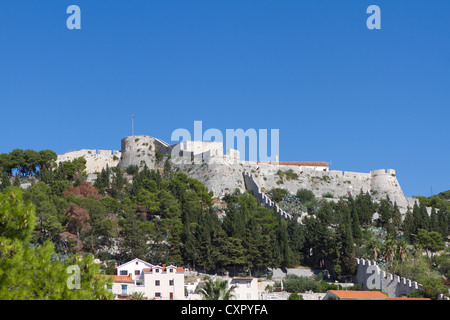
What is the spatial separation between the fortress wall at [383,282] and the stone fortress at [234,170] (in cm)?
2810

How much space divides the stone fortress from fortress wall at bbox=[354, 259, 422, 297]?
28105 mm

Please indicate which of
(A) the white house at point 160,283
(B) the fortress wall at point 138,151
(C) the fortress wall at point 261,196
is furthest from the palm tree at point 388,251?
(B) the fortress wall at point 138,151

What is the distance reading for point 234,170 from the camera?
273ft

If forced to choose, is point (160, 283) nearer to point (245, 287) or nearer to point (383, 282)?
point (245, 287)

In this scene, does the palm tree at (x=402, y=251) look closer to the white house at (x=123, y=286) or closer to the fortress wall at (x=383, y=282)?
the fortress wall at (x=383, y=282)

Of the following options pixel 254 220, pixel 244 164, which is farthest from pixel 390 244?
pixel 244 164

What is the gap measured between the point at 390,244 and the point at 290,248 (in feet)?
31.6

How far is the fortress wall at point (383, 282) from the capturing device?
5009 centimetres

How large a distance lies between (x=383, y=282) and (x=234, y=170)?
3491cm

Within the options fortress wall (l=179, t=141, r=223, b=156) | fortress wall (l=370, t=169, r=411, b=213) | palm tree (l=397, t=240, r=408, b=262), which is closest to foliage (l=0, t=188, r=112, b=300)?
palm tree (l=397, t=240, r=408, b=262)

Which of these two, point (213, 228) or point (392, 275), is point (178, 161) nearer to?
point (213, 228)

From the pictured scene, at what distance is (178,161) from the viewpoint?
87438 mm

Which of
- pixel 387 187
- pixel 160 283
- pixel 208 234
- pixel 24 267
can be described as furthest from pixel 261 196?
pixel 24 267
